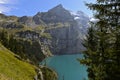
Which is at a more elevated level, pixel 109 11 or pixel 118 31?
pixel 109 11

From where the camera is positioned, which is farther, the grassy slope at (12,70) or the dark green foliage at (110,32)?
the grassy slope at (12,70)

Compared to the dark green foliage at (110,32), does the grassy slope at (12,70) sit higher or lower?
lower

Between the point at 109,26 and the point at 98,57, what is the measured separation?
492 cm

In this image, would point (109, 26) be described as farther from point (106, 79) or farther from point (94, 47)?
point (94, 47)

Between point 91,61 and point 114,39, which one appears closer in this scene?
point 114,39

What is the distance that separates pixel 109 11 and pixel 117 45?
285 cm

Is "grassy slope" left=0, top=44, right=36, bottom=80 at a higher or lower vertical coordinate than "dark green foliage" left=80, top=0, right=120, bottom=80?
lower

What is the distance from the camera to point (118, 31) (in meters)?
20.6

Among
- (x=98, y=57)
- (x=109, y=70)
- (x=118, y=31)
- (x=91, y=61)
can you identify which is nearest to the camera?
(x=118, y=31)

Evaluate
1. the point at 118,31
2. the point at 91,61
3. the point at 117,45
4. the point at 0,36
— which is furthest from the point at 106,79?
the point at 0,36

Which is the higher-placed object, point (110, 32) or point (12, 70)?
point (110, 32)

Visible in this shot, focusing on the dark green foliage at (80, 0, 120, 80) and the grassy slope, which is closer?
the dark green foliage at (80, 0, 120, 80)

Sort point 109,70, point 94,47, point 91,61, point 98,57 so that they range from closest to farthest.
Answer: point 109,70, point 98,57, point 91,61, point 94,47

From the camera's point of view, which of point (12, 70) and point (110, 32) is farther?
point (12, 70)
